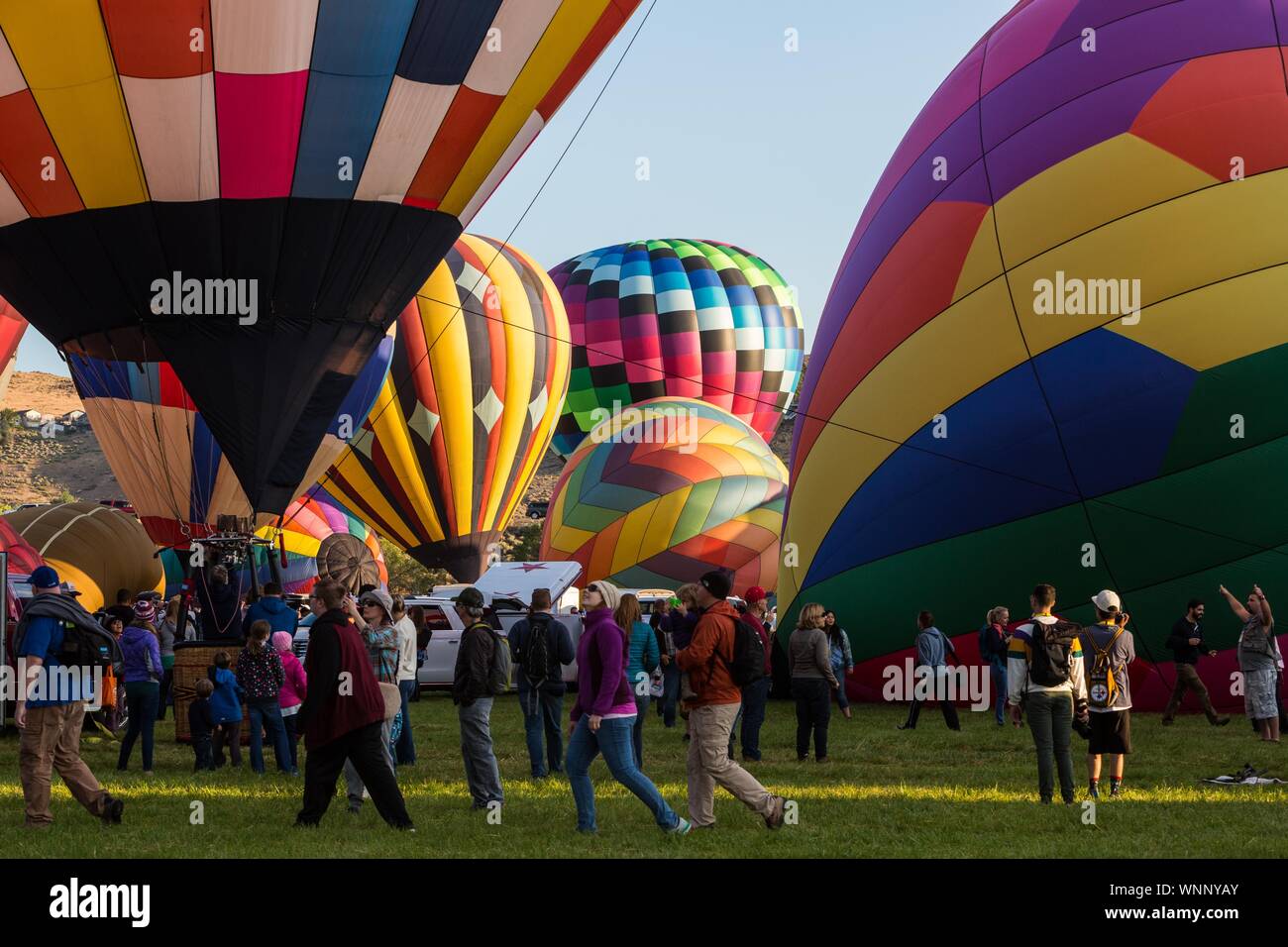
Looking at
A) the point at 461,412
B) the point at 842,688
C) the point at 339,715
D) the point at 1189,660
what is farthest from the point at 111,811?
the point at 461,412

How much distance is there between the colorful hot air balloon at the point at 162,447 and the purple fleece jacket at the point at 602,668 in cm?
612

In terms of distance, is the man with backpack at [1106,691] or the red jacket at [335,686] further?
the man with backpack at [1106,691]

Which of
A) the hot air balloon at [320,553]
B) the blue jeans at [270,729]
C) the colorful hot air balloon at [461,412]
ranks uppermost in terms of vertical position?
the colorful hot air balloon at [461,412]

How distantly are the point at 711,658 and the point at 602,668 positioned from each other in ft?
2.00

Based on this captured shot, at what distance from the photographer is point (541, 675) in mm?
11492

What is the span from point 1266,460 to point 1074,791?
6147 mm

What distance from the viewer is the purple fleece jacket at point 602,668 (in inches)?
336

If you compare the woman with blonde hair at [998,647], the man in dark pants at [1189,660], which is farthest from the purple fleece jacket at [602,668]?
the man in dark pants at [1189,660]

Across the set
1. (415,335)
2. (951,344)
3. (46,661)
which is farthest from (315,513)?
(46,661)

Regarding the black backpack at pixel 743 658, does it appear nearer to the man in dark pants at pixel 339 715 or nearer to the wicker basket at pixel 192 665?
the man in dark pants at pixel 339 715

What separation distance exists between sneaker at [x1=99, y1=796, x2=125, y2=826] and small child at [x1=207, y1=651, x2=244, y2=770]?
118 inches

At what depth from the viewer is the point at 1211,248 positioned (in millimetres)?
15539

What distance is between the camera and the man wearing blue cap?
347 inches
